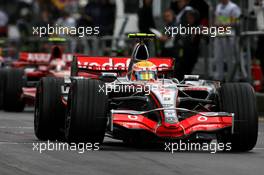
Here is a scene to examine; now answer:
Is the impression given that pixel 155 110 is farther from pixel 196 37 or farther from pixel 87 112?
pixel 196 37

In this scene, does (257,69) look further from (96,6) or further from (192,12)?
(96,6)

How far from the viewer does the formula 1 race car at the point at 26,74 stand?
20766mm

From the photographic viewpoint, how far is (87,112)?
12438 mm

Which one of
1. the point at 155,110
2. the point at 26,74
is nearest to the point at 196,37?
the point at 26,74

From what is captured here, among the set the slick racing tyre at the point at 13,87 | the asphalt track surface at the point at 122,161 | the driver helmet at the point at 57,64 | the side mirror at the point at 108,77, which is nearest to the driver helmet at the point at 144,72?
the side mirror at the point at 108,77

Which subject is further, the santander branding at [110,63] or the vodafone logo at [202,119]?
the santander branding at [110,63]

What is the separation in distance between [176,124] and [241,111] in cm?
81

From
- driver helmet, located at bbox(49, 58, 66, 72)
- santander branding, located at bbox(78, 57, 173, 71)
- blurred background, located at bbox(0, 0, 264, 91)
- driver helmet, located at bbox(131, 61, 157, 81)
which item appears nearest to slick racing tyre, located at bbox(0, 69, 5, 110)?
driver helmet, located at bbox(49, 58, 66, 72)

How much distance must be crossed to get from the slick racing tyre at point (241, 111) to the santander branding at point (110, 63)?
2497 millimetres

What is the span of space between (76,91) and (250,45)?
9.58 metres

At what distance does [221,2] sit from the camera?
904 inches

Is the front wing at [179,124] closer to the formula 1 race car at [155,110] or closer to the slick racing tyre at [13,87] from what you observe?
the formula 1 race car at [155,110]

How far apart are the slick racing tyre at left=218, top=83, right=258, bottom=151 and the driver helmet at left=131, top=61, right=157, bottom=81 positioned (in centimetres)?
115

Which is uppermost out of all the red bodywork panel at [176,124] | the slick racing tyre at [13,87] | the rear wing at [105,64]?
the rear wing at [105,64]
